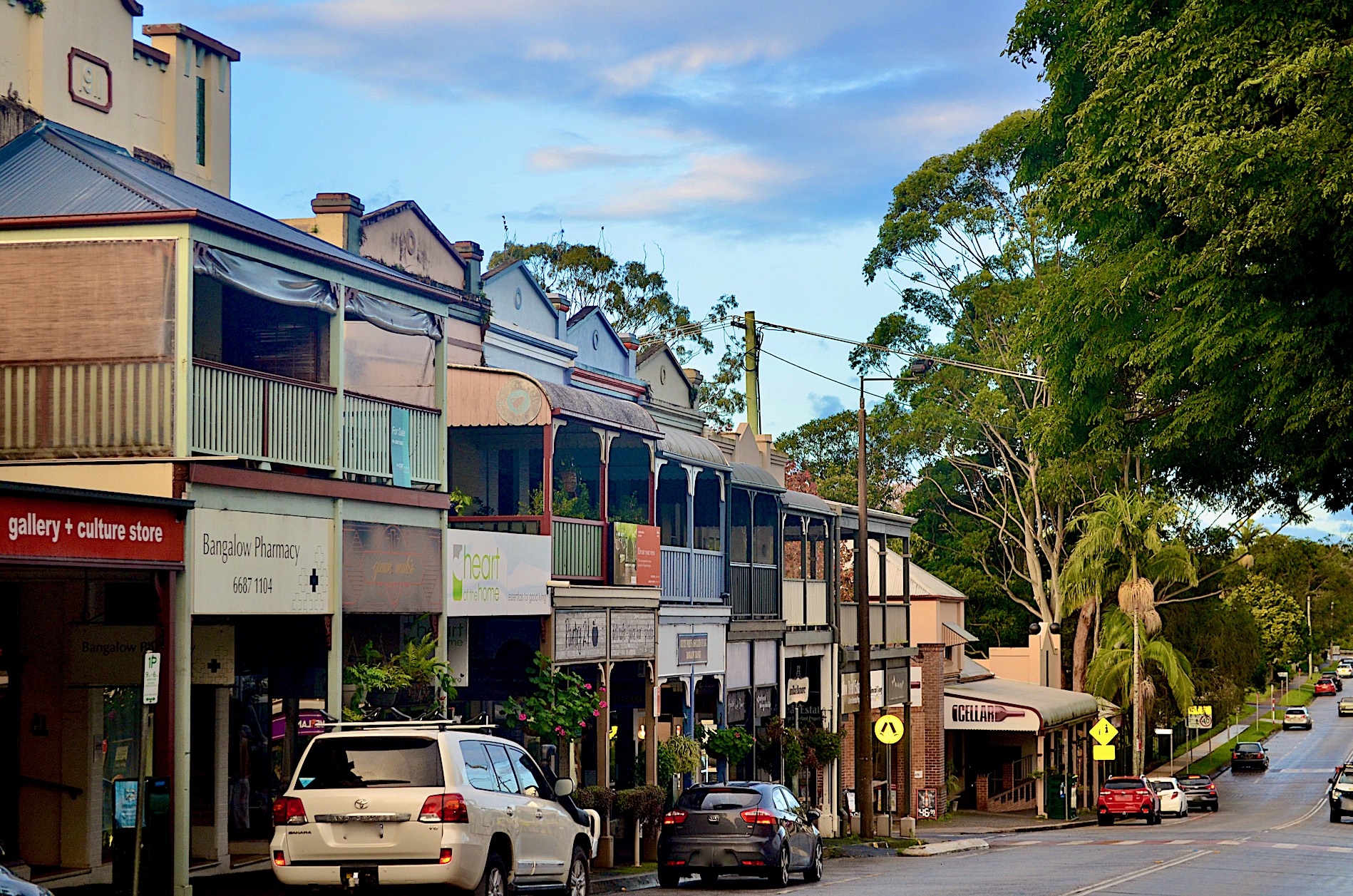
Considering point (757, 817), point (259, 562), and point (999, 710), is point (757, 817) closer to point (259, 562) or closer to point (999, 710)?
point (259, 562)

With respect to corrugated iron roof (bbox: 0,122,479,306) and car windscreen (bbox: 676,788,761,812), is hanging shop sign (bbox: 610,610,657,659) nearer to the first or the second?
car windscreen (bbox: 676,788,761,812)

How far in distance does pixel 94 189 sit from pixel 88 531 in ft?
14.4

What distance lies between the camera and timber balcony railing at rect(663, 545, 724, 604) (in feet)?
96.9

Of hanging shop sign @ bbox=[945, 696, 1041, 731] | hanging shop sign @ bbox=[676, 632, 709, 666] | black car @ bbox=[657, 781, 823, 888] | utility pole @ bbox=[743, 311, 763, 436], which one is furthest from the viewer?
hanging shop sign @ bbox=[945, 696, 1041, 731]

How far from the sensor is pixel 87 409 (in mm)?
16781

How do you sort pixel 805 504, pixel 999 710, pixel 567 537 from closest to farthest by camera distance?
pixel 567 537 < pixel 805 504 < pixel 999 710

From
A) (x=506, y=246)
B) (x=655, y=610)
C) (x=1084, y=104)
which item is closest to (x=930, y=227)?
(x=506, y=246)

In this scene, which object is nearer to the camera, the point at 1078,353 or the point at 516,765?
the point at 516,765

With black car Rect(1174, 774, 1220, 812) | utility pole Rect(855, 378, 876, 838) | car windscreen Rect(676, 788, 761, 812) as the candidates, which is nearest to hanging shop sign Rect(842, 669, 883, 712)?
utility pole Rect(855, 378, 876, 838)

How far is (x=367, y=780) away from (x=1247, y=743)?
83311 millimetres

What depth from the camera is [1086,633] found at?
65.5 meters

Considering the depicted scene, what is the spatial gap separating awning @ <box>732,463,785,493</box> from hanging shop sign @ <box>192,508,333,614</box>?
50.6 ft

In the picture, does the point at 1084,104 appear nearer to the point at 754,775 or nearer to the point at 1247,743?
the point at 754,775

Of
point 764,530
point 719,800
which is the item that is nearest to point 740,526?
point 764,530
